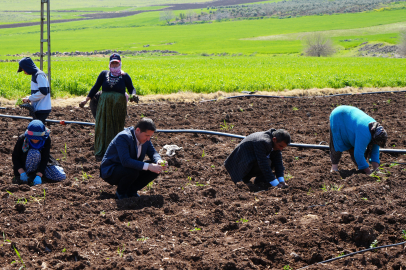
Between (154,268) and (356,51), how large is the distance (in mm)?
65119

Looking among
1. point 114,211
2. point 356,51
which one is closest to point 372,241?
point 114,211

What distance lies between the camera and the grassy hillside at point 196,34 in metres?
68.5

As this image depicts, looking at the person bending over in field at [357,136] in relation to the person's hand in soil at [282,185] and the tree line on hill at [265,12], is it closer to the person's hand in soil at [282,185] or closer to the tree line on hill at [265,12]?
the person's hand in soil at [282,185]

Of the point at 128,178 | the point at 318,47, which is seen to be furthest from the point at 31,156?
the point at 318,47

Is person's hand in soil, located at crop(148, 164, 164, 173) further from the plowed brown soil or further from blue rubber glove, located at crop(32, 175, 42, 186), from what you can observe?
blue rubber glove, located at crop(32, 175, 42, 186)

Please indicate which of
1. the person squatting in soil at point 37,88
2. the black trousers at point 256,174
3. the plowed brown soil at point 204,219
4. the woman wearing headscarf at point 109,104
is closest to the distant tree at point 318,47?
the plowed brown soil at point 204,219

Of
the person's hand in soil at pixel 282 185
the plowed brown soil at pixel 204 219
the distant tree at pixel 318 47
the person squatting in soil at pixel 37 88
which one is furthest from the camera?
the distant tree at pixel 318 47

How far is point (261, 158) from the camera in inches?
219

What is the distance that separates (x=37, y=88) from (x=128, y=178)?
9.28 ft

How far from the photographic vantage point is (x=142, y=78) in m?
17.5

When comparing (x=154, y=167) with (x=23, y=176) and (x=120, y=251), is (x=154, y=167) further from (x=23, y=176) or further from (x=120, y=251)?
(x=23, y=176)

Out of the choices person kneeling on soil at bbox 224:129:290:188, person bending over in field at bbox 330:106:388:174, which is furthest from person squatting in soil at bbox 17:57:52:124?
person bending over in field at bbox 330:106:388:174

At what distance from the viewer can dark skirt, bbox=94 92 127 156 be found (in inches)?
290

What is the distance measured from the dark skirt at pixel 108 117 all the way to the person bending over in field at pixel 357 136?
11.5 feet
